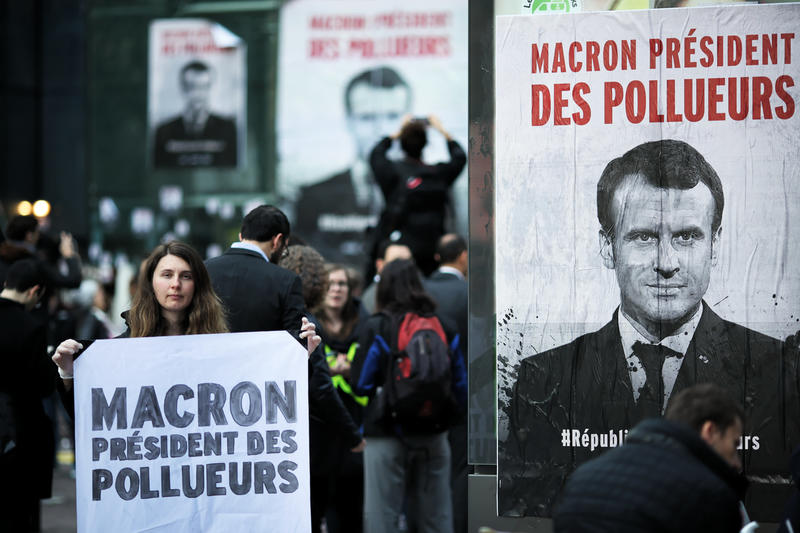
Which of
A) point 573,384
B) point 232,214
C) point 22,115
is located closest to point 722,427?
point 573,384

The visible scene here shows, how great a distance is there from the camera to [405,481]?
289 inches

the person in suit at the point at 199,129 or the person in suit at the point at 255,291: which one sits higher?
the person in suit at the point at 199,129

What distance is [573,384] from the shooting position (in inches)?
200

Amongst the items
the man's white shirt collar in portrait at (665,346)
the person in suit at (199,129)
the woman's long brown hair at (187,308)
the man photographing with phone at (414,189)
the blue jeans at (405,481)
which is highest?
the person in suit at (199,129)

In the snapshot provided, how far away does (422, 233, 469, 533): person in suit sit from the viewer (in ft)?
26.3

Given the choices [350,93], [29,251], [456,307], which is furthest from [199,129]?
[456,307]

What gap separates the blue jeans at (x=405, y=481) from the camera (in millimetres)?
7223

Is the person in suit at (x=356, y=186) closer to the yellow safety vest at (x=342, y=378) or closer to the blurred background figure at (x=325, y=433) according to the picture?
the yellow safety vest at (x=342, y=378)

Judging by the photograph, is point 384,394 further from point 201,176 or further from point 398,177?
point 201,176

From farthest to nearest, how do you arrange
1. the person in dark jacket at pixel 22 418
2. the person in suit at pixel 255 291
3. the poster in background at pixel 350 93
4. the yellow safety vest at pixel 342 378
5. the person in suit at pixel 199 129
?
the person in suit at pixel 199 129, the poster in background at pixel 350 93, the yellow safety vest at pixel 342 378, the person in dark jacket at pixel 22 418, the person in suit at pixel 255 291

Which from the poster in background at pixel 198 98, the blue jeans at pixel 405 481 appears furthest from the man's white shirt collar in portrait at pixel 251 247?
the poster in background at pixel 198 98

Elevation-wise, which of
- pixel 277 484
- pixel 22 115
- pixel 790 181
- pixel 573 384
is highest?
pixel 22 115

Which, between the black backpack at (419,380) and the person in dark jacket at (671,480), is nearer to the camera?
the person in dark jacket at (671,480)

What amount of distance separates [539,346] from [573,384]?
0.22 meters
